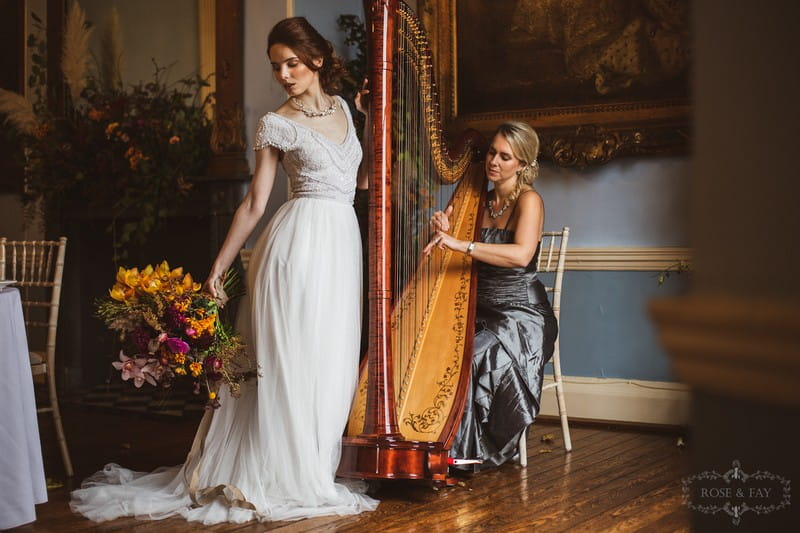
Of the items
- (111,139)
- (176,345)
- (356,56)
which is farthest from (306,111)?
(111,139)

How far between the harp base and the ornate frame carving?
202 cm

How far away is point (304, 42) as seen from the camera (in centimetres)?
279

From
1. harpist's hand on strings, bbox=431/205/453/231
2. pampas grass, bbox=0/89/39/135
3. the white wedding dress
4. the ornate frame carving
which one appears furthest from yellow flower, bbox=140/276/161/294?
pampas grass, bbox=0/89/39/135

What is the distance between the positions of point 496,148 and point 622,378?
1.51m

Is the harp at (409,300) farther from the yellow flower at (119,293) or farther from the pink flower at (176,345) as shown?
the yellow flower at (119,293)

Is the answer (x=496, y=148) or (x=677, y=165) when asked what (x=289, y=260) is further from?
(x=677, y=165)

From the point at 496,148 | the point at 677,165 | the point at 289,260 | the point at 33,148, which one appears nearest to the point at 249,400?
the point at 289,260

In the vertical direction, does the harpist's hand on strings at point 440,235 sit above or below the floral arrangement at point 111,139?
below

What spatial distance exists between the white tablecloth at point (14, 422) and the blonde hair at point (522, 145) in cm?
188

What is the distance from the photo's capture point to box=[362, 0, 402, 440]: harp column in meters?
2.60

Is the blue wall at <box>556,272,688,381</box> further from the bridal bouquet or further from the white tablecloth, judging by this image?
the white tablecloth

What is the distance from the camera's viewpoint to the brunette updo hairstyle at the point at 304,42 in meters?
2.78

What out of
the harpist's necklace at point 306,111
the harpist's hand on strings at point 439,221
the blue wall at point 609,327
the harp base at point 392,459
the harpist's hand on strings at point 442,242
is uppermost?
the harpist's necklace at point 306,111

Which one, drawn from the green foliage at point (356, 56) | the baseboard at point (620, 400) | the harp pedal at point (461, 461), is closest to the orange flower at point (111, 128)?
the green foliage at point (356, 56)
